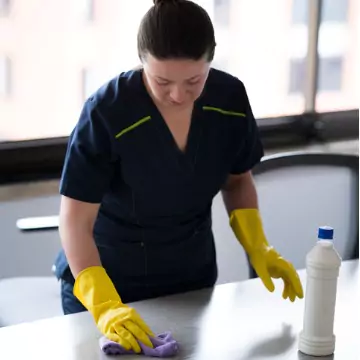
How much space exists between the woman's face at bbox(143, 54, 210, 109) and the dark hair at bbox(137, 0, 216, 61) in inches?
0.5

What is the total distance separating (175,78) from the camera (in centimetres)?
137

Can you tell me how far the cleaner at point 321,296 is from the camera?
4.26ft

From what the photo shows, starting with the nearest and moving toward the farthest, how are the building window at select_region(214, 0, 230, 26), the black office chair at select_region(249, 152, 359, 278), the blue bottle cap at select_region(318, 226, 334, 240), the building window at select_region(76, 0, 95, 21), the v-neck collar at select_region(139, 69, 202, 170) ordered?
1. the blue bottle cap at select_region(318, 226, 334, 240)
2. the v-neck collar at select_region(139, 69, 202, 170)
3. the black office chair at select_region(249, 152, 359, 278)
4. the building window at select_region(76, 0, 95, 21)
5. the building window at select_region(214, 0, 230, 26)

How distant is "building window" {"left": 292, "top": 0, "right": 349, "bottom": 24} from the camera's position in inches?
110

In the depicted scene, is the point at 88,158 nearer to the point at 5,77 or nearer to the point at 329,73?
the point at 5,77

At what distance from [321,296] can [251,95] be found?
1.52m

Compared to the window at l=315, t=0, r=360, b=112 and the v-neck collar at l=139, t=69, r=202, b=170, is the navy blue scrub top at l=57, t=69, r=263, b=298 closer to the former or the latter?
the v-neck collar at l=139, t=69, r=202, b=170

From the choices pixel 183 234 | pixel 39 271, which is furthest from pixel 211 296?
pixel 39 271

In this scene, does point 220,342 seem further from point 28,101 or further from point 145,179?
point 28,101

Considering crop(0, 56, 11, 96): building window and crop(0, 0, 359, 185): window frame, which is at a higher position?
crop(0, 56, 11, 96): building window

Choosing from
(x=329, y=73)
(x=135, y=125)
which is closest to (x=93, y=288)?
(x=135, y=125)

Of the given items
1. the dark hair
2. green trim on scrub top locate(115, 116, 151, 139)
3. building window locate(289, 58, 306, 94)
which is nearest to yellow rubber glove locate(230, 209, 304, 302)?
green trim on scrub top locate(115, 116, 151, 139)

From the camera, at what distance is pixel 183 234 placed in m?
1.65

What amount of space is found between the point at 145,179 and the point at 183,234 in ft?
0.55
